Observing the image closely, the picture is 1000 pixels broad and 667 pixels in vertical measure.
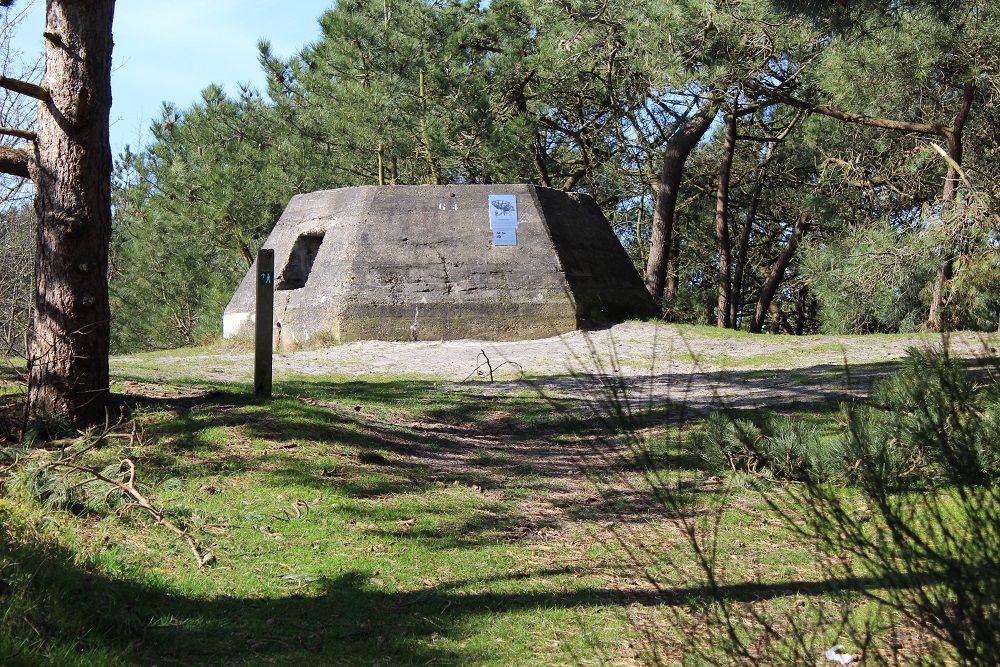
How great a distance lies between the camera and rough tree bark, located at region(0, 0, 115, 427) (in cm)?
611

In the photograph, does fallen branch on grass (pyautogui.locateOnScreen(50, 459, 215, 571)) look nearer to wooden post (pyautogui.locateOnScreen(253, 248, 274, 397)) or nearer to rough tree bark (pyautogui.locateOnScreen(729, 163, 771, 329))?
wooden post (pyautogui.locateOnScreen(253, 248, 274, 397))

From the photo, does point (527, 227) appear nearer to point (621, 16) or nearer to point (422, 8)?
point (621, 16)

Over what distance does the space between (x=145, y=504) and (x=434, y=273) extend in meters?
8.99

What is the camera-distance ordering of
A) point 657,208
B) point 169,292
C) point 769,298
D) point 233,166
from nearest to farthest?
point 657,208
point 769,298
point 233,166
point 169,292

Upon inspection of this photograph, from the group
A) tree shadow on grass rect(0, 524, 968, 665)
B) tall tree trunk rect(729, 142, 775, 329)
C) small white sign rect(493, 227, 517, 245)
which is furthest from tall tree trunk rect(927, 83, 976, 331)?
tree shadow on grass rect(0, 524, 968, 665)

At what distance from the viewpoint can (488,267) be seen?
538 inches

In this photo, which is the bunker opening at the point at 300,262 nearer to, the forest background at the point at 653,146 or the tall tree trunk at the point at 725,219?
the forest background at the point at 653,146

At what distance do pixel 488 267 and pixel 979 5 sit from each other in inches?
275

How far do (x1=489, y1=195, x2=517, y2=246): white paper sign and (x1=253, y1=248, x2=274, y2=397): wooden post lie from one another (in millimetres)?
6333

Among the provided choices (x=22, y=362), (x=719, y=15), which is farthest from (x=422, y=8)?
(x=22, y=362)

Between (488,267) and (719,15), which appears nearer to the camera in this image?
(719,15)

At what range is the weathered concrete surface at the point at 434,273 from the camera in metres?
13.3

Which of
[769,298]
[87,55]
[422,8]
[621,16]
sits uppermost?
[422,8]

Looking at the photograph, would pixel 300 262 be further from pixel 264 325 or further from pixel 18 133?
pixel 18 133
